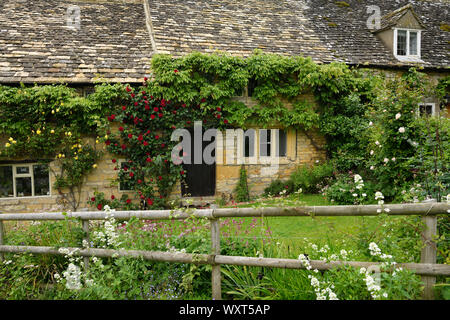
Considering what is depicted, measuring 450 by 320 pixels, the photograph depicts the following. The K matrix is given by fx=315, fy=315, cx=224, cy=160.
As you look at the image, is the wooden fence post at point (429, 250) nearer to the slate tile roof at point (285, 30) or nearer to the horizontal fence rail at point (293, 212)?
the horizontal fence rail at point (293, 212)

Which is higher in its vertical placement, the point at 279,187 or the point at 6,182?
the point at 6,182

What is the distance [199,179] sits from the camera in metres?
10.3

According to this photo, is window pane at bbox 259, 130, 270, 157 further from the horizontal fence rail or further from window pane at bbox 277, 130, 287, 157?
the horizontal fence rail

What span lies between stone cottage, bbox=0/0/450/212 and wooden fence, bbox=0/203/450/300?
562 cm

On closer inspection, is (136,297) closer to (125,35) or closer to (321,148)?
(321,148)

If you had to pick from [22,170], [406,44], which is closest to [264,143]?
[406,44]

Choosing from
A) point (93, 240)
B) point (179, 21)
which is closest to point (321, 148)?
point (179, 21)

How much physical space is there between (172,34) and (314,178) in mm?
6899

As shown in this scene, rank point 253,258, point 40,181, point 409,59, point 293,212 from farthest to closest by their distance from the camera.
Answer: point 409,59 → point 40,181 → point 253,258 → point 293,212

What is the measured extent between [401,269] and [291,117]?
7952 millimetres

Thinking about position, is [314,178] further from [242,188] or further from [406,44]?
[406,44]

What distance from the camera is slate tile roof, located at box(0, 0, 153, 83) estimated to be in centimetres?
930

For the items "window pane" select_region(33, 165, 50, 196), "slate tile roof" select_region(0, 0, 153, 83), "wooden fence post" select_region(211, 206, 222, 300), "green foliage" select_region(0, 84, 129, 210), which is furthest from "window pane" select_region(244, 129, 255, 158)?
"wooden fence post" select_region(211, 206, 222, 300)

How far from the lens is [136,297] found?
3850 mm
